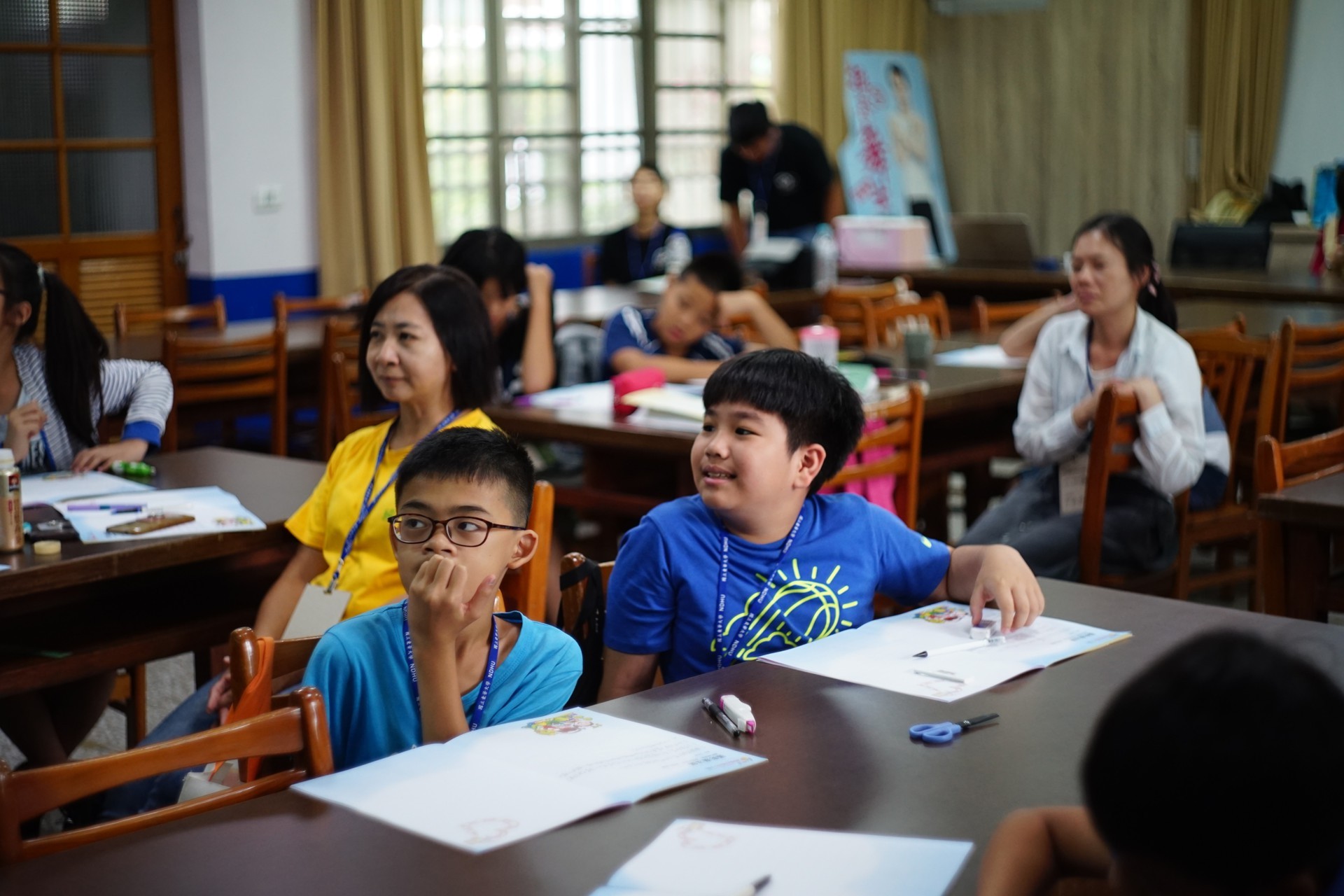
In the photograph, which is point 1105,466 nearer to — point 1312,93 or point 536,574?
→ point 536,574

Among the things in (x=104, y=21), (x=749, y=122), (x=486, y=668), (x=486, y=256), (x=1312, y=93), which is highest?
(x=104, y=21)

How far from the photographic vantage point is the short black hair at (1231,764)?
2.37 ft

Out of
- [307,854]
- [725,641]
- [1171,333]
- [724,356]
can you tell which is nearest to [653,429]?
[724,356]

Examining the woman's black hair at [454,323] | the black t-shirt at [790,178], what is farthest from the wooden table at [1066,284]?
the woman's black hair at [454,323]

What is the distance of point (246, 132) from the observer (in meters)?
6.23

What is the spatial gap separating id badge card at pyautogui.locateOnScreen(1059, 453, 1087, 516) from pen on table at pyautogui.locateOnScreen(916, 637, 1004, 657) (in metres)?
1.56

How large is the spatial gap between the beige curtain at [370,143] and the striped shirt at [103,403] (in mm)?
3755

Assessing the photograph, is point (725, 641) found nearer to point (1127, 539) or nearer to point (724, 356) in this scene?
point (1127, 539)

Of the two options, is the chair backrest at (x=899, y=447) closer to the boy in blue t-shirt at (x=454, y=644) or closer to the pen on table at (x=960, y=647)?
the pen on table at (x=960, y=647)

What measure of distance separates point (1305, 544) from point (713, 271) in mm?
1916

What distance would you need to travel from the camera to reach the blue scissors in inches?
52.8

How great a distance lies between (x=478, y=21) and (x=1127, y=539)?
5457 mm

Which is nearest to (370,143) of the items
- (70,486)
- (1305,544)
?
(70,486)

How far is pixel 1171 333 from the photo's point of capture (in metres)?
3.20
